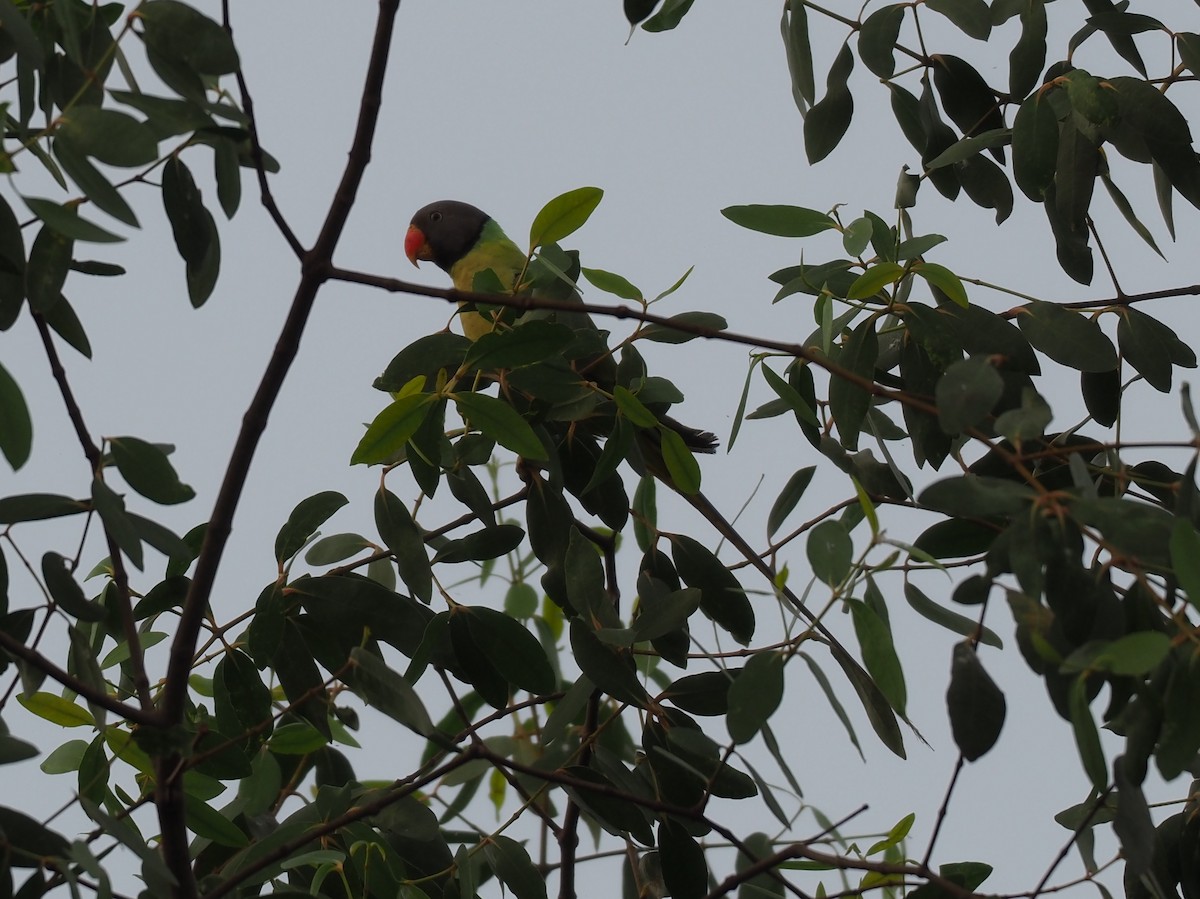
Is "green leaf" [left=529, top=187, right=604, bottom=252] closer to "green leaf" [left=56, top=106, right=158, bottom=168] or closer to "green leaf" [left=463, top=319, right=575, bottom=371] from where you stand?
"green leaf" [left=463, top=319, right=575, bottom=371]

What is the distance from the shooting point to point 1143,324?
4.74 feet

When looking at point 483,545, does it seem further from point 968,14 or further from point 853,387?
point 968,14

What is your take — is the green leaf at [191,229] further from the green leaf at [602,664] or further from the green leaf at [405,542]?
the green leaf at [602,664]

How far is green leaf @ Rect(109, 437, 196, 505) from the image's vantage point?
1.10m

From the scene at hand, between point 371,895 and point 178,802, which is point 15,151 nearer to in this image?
point 178,802

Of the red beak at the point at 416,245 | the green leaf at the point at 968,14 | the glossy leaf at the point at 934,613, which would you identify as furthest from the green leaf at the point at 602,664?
the red beak at the point at 416,245

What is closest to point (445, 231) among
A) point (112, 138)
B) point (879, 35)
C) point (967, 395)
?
point (879, 35)

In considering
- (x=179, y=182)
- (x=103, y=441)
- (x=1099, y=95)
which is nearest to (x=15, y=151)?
(x=179, y=182)

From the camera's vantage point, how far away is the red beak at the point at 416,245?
11.6ft

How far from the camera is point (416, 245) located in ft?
11.7

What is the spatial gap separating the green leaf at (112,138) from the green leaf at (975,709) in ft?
2.33

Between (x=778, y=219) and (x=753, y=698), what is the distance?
1.74 ft

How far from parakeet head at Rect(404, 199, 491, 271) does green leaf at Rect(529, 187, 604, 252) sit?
2.25m

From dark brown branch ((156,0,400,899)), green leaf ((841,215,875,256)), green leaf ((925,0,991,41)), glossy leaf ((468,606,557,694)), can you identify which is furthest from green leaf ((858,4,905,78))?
glossy leaf ((468,606,557,694))
